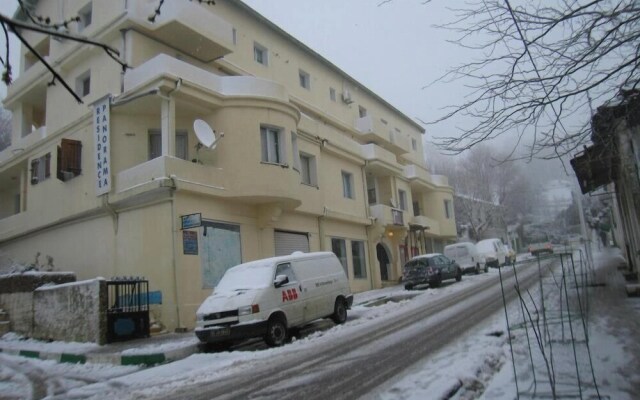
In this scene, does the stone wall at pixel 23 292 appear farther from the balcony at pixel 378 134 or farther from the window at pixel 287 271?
the balcony at pixel 378 134

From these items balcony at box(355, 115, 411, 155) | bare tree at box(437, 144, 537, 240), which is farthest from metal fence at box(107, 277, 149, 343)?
bare tree at box(437, 144, 537, 240)

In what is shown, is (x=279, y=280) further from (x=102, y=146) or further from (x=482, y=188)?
(x=482, y=188)

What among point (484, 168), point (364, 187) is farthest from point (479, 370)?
point (484, 168)

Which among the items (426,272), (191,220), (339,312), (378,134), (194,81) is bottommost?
(339,312)

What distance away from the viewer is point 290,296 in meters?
12.0

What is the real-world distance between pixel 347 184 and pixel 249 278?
16.3 m

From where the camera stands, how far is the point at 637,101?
227 inches

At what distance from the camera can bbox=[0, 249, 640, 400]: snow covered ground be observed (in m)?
5.75

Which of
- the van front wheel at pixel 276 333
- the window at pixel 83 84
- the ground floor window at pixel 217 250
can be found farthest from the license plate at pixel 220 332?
the window at pixel 83 84

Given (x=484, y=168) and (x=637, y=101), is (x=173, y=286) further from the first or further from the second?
(x=484, y=168)

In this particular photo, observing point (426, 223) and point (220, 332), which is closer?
point (220, 332)

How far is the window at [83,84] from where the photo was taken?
20.2 metres

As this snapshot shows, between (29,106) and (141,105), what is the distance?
1169 centimetres

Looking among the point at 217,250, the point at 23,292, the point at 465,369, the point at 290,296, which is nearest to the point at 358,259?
the point at 217,250
